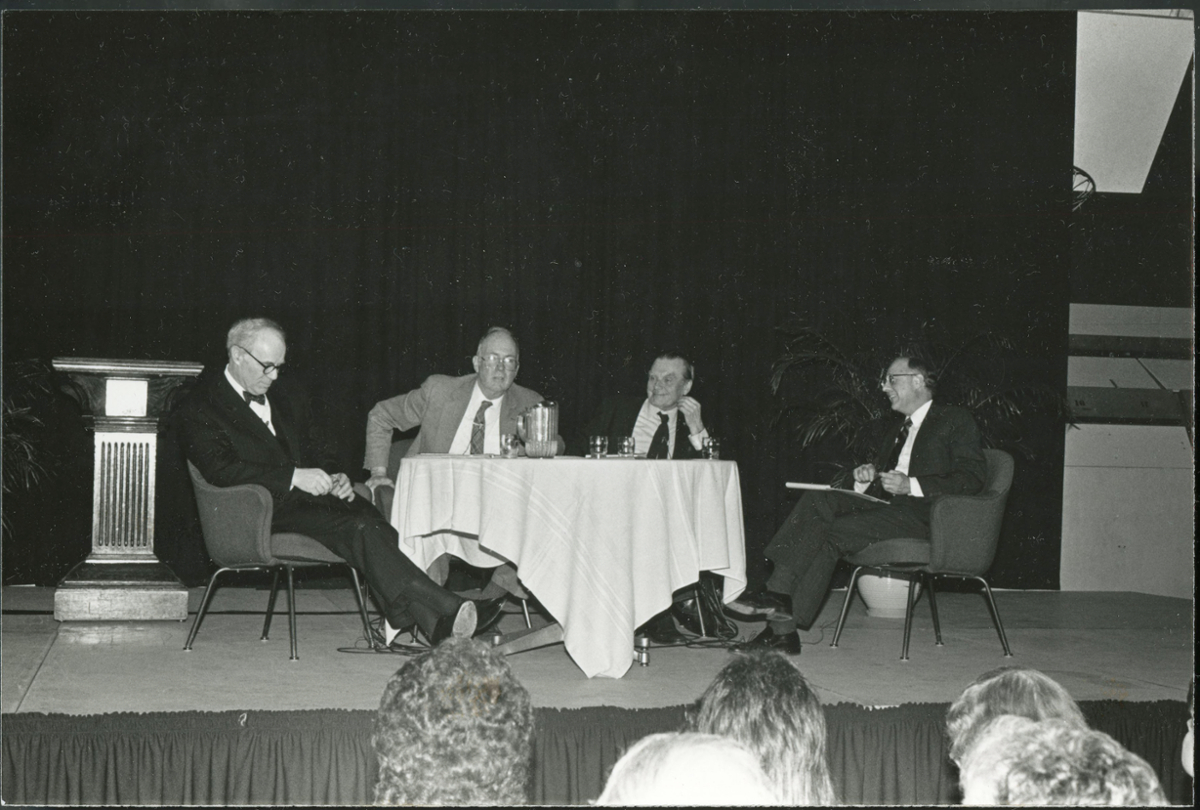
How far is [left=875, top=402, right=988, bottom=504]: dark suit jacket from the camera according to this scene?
462cm

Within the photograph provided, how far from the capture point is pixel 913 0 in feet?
7.91

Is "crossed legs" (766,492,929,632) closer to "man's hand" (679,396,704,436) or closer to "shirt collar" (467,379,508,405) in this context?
"man's hand" (679,396,704,436)

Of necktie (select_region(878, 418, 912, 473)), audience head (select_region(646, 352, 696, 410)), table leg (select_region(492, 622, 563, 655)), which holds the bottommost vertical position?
table leg (select_region(492, 622, 563, 655))

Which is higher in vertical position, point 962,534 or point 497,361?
point 497,361

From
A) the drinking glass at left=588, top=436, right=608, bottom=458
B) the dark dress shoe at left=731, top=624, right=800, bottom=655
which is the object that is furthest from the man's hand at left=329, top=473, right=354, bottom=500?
the dark dress shoe at left=731, top=624, right=800, bottom=655

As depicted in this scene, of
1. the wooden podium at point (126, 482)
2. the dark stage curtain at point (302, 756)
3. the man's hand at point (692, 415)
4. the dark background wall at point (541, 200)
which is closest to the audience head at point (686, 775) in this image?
the dark stage curtain at point (302, 756)

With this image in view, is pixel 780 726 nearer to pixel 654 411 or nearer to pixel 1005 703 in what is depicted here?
pixel 1005 703

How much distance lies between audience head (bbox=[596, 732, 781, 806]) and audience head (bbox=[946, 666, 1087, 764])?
1.95ft

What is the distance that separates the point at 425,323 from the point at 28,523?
90.5 inches

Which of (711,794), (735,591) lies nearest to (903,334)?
(735,591)

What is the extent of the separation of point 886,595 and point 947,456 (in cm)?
107

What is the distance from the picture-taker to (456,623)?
384 centimetres

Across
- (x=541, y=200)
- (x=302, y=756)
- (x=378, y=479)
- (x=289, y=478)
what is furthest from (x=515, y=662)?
(x=541, y=200)

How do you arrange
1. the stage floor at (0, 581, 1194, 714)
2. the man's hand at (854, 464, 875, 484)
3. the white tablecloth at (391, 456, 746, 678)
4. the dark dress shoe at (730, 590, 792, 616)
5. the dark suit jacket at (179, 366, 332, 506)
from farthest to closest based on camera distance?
the man's hand at (854, 464, 875, 484)
the dark dress shoe at (730, 590, 792, 616)
the dark suit jacket at (179, 366, 332, 506)
the white tablecloth at (391, 456, 746, 678)
the stage floor at (0, 581, 1194, 714)
